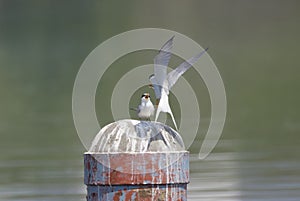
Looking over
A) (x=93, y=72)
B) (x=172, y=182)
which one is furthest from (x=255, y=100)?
(x=172, y=182)

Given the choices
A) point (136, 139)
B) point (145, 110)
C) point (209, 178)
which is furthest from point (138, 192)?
point (209, 178)

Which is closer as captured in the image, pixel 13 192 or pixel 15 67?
pixel 13 192

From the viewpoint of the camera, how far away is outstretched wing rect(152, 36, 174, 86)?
544cm

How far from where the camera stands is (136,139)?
4211mm

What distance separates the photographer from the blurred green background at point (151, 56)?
9.78m

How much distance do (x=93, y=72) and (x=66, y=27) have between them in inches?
228

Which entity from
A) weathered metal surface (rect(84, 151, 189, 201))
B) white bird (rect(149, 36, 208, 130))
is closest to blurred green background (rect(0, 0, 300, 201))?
white bird (rect(149, 36, 208, 130))

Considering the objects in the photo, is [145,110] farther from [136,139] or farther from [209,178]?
[209,178]

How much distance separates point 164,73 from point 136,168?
1516 millimetres

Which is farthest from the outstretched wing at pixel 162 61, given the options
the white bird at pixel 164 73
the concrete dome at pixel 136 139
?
the concrete dome at pixel 136 139

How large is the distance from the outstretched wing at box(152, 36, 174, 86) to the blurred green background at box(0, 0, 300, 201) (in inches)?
124

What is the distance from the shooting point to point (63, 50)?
19953mm

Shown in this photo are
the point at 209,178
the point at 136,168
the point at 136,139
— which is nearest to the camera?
the point at 136,168

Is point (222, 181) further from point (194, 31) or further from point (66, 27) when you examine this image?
point (66, 27)
